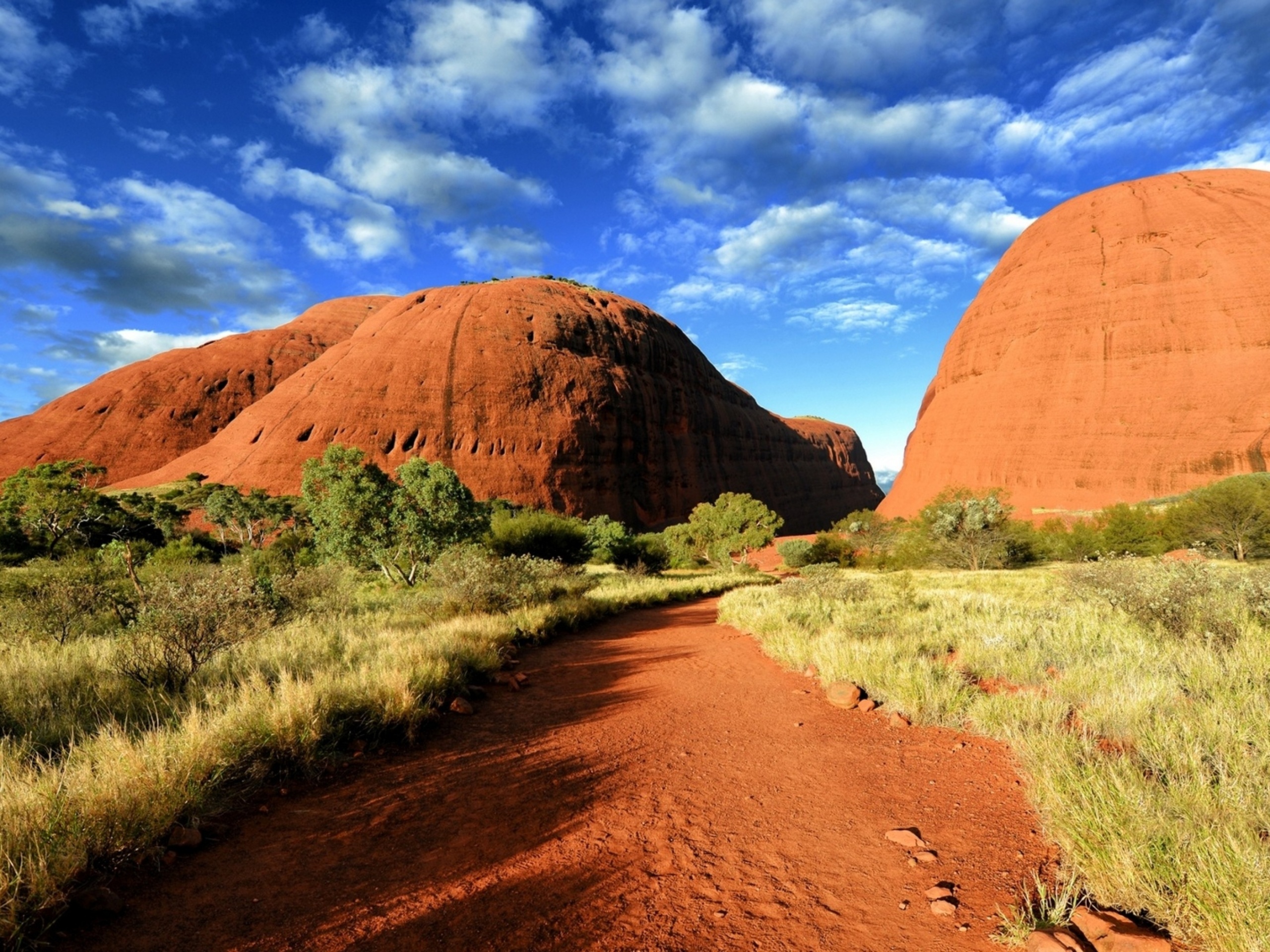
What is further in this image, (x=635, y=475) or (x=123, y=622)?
(x=635, y=475)

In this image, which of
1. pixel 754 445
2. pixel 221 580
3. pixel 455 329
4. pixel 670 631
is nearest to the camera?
pixel 221 580

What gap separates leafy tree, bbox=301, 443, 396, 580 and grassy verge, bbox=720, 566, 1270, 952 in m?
12.5

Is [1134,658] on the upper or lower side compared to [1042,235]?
lower

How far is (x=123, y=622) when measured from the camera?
8.72m

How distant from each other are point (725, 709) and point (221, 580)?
665 centimetres

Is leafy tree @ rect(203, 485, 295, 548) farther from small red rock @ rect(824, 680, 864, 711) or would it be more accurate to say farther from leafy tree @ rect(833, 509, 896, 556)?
small red rock @ rect(824, 680, 864, 711)

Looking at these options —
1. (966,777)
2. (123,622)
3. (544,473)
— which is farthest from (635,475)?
(966,777)

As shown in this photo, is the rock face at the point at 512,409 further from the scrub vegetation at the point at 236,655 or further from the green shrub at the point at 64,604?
the green shrub at the point at 64,604

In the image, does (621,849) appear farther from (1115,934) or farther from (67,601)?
(67,601)

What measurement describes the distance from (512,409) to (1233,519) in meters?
43.5

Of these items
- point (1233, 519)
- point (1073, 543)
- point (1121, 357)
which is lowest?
point (1073, 543)

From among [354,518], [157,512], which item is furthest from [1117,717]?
[157,512]

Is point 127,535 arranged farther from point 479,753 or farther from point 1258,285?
point 1258,285

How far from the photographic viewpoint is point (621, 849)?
3311 millimetres
